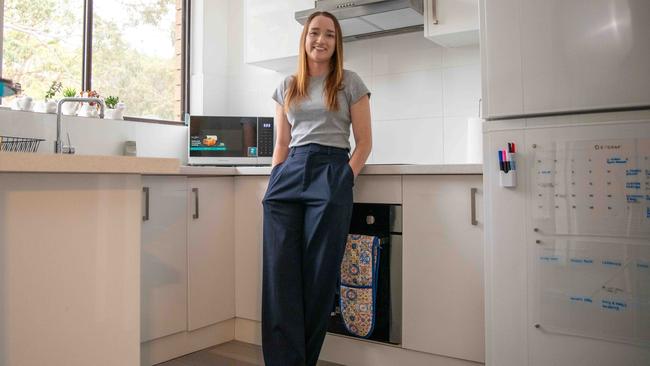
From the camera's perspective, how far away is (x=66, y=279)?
3.27ft

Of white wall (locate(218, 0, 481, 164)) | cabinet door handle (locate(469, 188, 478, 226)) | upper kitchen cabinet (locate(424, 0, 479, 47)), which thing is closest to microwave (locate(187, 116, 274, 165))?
white wall (locate(218, 0, 481, 164))

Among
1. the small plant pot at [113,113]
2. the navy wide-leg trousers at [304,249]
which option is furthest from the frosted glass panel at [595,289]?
the small plant pot at [113,113]

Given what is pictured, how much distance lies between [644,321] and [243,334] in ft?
5.63

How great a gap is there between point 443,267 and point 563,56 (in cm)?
84

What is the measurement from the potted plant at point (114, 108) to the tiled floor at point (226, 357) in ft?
4.20

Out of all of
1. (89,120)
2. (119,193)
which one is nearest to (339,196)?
(119,193)

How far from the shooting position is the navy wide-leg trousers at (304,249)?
6.39ft

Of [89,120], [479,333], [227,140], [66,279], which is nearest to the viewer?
[66,279]

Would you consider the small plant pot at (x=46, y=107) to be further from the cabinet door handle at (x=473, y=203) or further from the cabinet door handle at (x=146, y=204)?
the cabinet door handle at (x=473, y=203)

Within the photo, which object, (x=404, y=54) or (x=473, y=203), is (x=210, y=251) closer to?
(x=473, y=203)

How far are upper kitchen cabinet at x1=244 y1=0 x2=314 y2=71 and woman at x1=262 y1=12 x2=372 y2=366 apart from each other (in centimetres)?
73

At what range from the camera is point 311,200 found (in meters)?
1.96

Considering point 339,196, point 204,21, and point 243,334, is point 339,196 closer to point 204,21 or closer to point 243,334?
point 243,334

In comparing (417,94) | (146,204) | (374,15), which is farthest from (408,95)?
(146,204)
